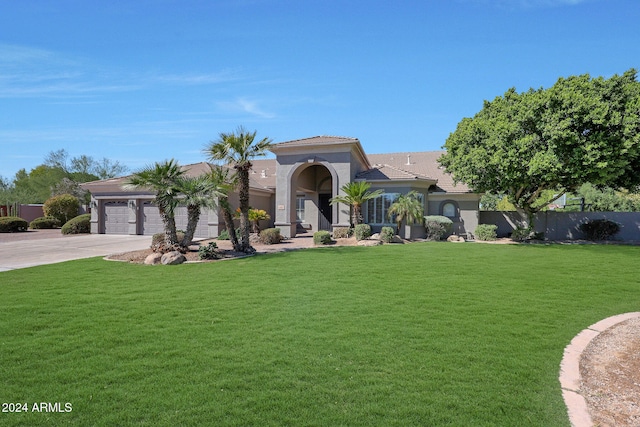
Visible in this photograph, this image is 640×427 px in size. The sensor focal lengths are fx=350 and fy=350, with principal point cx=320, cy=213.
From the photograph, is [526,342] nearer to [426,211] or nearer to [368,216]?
[368,216]

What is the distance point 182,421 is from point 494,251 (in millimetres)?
16076

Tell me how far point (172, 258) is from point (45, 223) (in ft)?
79.8

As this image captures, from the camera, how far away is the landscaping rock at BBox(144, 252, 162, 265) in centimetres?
1336

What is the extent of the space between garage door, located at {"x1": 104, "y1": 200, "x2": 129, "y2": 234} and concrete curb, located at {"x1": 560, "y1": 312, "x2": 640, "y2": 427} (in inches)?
1054

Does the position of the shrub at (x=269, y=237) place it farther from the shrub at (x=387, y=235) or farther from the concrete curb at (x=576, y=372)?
the concrete curb at (x=576, y=372)

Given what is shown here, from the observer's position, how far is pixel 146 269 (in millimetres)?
12102

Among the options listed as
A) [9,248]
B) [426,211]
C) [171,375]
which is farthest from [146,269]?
[426,211]

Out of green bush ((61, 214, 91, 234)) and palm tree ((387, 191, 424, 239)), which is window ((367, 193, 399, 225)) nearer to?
palm tree ((387, 191, 424, 239))

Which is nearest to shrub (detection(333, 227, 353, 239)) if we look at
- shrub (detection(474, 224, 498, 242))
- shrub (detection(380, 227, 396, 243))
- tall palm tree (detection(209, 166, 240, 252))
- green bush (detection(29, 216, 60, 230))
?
shrub (detection(380, 227, 396, 243))

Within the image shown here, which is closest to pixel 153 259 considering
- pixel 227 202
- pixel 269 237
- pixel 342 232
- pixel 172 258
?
pixel 172 258

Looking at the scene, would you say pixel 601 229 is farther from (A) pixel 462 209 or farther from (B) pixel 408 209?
(B) pixel 408 209

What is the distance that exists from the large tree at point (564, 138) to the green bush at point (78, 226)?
26496mm

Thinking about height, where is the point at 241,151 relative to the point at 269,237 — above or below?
above

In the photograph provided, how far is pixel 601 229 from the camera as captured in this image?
2262cm
